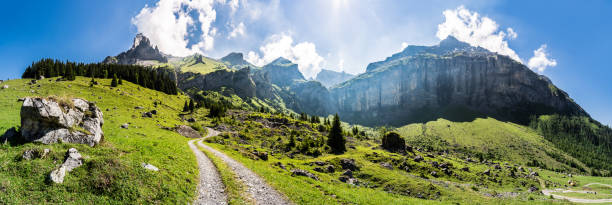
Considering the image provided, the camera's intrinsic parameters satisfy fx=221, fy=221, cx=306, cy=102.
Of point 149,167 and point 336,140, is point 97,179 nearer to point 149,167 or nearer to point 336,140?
point 149,167

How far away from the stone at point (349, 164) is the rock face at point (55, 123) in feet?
154

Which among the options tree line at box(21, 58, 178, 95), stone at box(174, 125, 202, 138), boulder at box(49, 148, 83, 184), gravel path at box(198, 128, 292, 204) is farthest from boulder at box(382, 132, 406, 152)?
tree line at box(21, 58, 178, 95)

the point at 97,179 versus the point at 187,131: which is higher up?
the point at 97,179

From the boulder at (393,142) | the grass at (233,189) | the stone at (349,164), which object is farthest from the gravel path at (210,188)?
the boulder at (393,142)

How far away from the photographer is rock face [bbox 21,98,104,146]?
17594mm

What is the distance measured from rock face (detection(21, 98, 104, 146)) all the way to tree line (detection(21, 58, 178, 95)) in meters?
114

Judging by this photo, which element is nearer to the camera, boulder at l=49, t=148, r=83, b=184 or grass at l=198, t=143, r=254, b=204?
boulder at l=49, t=148, r=83, b=184

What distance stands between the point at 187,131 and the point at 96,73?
10085 centimetres

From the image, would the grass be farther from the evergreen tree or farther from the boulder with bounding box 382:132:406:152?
the boulder with bounding box 382:132:406:152

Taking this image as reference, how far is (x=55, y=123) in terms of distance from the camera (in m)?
18.6

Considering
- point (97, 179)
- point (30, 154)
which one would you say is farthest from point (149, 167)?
point (30, 154)

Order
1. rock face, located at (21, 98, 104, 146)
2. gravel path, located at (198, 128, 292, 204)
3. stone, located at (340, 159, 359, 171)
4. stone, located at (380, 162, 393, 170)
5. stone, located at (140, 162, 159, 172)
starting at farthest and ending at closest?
stone, located at (380, 162, 393, 170) < stone, located at (340, 159, 359, 171) < gravel path, located at (198, 128, 292, 204) < rock face, located at (21, 98, 104, 146) < stone, located at (140, 162, 159, 172)

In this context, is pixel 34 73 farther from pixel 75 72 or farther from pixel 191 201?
pixel 191 201

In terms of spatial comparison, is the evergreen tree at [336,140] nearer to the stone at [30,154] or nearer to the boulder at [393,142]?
the boulder at [393,142]
